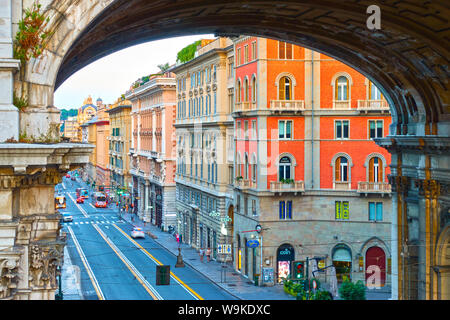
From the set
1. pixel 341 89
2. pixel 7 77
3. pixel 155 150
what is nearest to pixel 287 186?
pixel 341 89

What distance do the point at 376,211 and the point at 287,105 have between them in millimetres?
9979

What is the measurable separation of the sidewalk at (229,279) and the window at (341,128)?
11.8 m

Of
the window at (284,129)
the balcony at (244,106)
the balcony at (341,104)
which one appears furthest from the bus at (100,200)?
the balcony at (341,104)

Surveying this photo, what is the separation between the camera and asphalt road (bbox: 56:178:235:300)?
1917 inches

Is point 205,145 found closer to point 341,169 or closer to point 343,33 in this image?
point 341,169

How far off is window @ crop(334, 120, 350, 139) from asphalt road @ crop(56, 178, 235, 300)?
14.1 m

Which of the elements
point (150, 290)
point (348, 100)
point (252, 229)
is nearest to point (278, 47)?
point (348, 100)

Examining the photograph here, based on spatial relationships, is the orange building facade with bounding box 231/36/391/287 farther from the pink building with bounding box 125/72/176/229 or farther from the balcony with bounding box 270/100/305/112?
the pink building with bounding box 125/72/176/229

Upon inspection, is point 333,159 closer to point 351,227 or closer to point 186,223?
point 351,227

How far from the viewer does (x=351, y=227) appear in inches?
2055

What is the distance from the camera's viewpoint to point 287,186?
5266 centimetres

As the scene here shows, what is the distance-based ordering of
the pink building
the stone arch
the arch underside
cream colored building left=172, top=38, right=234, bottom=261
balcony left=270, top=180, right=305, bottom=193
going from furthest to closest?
1. the pink building
2. cream colored building left=172, top=38, right=234, bottom=261
3. balcony left=270, top=180, right=305, bottom=193
4. the arch underside
5. the stone arch

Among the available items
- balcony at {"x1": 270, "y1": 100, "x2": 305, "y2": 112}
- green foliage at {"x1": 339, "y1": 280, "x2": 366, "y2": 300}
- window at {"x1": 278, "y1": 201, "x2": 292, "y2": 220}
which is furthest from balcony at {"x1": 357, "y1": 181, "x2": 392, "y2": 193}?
green foliage at {"x1": 339, "y1": 280, "x2": 366, "y2": 300}
